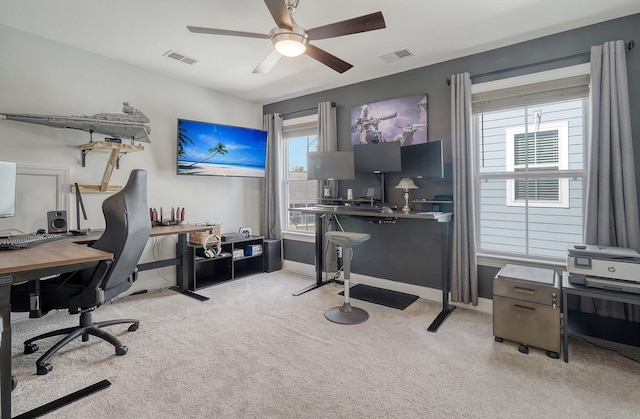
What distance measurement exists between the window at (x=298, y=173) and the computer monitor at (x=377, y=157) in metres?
1.08

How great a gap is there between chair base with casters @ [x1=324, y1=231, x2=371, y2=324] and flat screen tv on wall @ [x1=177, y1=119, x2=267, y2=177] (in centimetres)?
206

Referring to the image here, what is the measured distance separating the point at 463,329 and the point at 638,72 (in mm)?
2432

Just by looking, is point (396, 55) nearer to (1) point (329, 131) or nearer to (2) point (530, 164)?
(1) point (329, 131)

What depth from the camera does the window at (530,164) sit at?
2.75 metres

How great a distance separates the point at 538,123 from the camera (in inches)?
116

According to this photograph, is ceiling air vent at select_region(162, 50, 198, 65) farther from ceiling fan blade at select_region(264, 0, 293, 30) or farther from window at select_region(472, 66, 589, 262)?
window at select_region(472, 66, 589, 262)

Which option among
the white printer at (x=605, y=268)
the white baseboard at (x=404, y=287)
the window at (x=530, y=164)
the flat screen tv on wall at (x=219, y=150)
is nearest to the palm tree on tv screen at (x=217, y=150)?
the flat screen tv on wall at (x=219, y=150)

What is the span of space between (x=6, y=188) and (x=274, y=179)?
2.84 meters

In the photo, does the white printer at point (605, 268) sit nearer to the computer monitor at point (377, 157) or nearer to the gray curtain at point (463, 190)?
the gray curtain at point (463, 190)

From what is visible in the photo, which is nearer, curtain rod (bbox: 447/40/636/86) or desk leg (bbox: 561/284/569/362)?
desk leg (bbox: 561/284/569/362)

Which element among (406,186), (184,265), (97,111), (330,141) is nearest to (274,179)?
(330,141)

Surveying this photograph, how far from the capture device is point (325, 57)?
8.09ft

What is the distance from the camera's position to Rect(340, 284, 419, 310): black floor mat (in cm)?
320

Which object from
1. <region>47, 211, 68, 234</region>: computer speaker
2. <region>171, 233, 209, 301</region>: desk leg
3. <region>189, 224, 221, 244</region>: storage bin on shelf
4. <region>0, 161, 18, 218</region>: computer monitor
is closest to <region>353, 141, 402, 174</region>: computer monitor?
<region>189, 224, 221, 244</region>: storage bin on shelf
